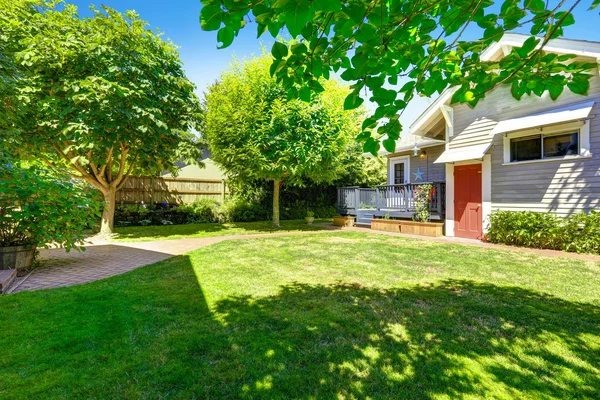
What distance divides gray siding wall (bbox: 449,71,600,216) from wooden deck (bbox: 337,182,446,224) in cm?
196

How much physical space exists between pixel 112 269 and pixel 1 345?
2.97m

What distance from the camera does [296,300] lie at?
379 centimetres

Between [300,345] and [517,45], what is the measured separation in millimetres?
10249

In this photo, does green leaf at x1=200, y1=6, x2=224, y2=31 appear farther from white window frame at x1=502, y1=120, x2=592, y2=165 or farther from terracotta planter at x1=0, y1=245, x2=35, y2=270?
white window frame at x1=502, y1=120, x2=592, y2=165

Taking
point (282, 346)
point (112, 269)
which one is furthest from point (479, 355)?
point (112, 269)

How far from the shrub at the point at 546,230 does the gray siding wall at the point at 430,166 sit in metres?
3.77

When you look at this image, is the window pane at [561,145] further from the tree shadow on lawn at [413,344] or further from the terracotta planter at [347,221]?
the terracotta planter at [347,221]

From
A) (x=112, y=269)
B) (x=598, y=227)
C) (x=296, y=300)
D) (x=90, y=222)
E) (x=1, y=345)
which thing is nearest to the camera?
(x=1, y=345)

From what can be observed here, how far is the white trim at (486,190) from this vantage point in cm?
891

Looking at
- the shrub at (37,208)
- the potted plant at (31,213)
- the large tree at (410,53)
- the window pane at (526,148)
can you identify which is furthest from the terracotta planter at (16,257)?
the window pane at (526,148)

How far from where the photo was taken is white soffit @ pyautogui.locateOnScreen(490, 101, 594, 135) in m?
6.88

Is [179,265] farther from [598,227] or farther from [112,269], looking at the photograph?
[598,227]

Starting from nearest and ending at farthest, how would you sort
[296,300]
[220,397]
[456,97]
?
[220,397] < [456,97] < [296,300]

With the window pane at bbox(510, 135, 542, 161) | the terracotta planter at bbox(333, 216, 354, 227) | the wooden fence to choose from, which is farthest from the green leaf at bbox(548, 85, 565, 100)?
the wooden fence
